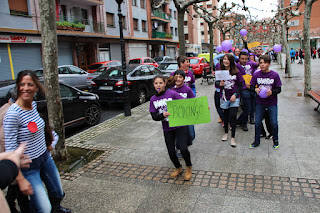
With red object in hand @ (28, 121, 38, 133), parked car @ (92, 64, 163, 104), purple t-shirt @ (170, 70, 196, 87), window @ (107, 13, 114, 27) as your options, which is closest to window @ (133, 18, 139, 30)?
window @ (107, 13, 114, 27)

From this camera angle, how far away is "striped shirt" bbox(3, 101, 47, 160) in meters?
2.54

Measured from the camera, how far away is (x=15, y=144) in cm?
257

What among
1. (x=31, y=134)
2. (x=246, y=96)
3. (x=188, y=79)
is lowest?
(x=246, y=96)

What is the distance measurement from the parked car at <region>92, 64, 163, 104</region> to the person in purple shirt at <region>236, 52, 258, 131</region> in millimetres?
4776

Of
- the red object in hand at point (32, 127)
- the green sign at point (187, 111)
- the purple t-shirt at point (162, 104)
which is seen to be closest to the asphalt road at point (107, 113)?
the purple t-shirt at point (162, 104)

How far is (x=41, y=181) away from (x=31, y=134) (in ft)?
1.69

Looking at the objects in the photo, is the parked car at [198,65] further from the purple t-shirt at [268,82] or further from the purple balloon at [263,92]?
the purple balloon at [263,92]

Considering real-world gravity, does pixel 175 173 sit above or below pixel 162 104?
below

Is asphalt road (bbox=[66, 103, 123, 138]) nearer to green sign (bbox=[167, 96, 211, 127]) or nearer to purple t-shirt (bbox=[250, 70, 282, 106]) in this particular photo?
green sign (bbox=[167, 96, 211, 127])

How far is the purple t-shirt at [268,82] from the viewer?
5000 millimetres

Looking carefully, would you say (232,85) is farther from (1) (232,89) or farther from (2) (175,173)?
(2) (175,173)

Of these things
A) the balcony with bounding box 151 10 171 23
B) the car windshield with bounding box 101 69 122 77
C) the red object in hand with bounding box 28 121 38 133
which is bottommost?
the red object in hand with bounding box 28 121 38 133

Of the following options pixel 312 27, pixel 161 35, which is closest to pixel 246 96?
pixel 161 35

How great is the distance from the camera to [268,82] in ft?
16.5
